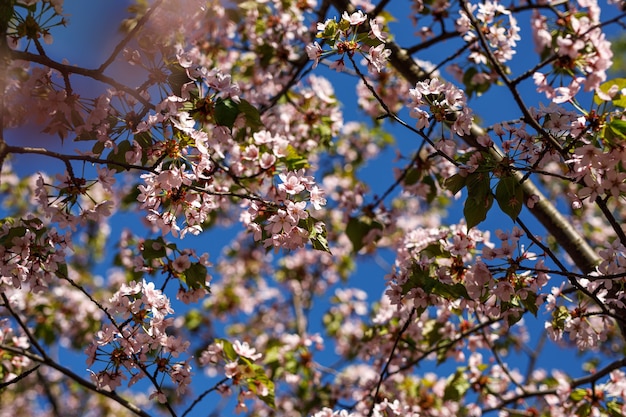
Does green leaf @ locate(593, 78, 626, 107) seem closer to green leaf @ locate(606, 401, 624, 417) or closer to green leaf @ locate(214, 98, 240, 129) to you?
green leaf @ locate(214, 98, 240, 129)

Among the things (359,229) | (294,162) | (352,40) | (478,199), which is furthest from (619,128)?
(359,229)

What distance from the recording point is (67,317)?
768 centimetres

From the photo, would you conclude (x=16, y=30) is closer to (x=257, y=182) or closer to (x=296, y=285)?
Answer: (x=257, y=182)

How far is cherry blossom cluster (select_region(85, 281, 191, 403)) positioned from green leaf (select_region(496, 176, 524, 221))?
176cm

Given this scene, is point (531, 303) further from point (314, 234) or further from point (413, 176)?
point (413, 176)

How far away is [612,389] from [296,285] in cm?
647

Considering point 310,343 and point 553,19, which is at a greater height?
point 553,19

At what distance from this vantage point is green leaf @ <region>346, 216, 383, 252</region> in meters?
4.82

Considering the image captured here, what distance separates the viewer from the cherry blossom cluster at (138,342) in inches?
112

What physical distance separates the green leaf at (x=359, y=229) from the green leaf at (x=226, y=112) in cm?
221

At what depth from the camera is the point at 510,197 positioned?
2564 mm

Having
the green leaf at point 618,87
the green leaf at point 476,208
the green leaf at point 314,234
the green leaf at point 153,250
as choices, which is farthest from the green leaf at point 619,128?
the green leaf at point 153,250

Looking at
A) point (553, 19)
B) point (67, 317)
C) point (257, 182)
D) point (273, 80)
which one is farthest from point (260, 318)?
point (553, 19)

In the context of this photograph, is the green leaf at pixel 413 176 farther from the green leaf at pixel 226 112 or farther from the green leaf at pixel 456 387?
the green leaf at pixel 226 112
